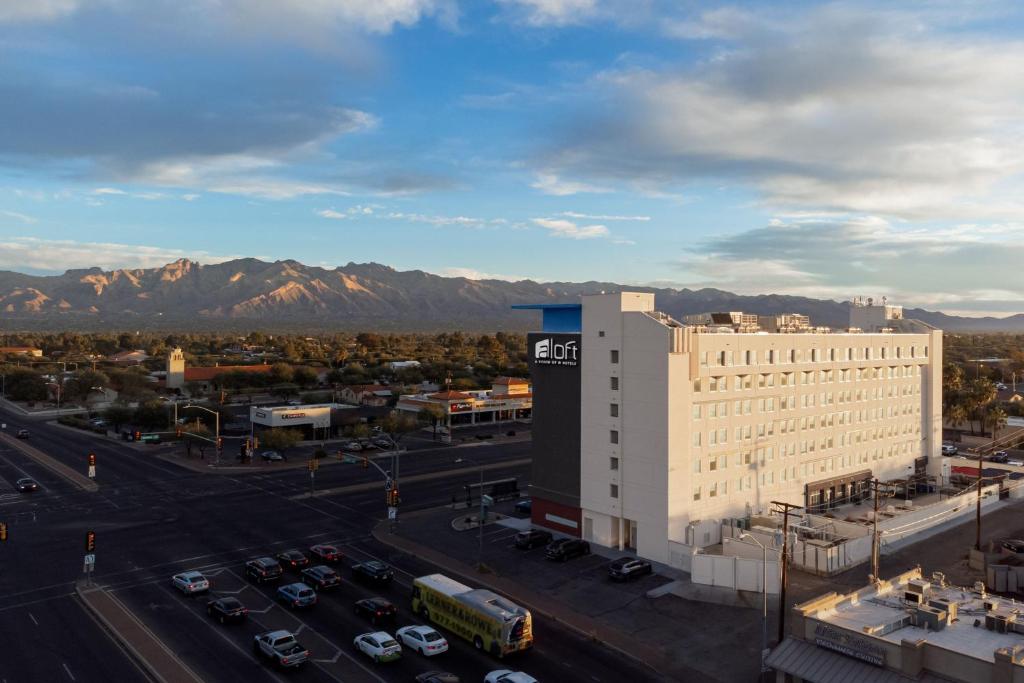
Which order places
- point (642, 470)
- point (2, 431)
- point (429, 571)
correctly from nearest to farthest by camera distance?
point (429, 571)
point (642, 470)
point (2, 431)

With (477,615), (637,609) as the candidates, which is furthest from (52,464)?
(637,609)

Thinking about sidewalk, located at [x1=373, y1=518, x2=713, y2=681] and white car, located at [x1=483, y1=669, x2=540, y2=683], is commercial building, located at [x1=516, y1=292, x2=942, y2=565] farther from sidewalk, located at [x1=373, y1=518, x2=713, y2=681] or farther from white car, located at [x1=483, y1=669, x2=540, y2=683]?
white car, located at [x1=483, y1=669, x2=540, y2=683]

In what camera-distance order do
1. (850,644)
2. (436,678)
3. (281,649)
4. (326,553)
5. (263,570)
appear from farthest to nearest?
1. (326,553)
2. (263,570)
3. (281,649)
4. (436,678)
5. (850,644)

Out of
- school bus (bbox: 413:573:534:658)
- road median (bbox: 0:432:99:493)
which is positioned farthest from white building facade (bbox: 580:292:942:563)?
road median (bbox: 0:432:99:493)

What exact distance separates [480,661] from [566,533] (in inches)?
925

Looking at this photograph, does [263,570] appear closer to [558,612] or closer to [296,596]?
[296,596]

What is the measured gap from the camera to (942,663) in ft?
92.4

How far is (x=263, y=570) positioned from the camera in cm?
4641

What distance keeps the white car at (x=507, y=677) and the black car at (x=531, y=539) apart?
22.7 meters

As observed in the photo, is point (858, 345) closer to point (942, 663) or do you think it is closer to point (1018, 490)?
point (1018, 490)

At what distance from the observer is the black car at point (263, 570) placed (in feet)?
152

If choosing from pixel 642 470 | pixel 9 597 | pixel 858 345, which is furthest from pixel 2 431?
pixel 858 345

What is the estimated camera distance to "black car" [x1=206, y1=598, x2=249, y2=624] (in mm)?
39781

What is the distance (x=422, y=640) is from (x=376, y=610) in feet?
16.2
